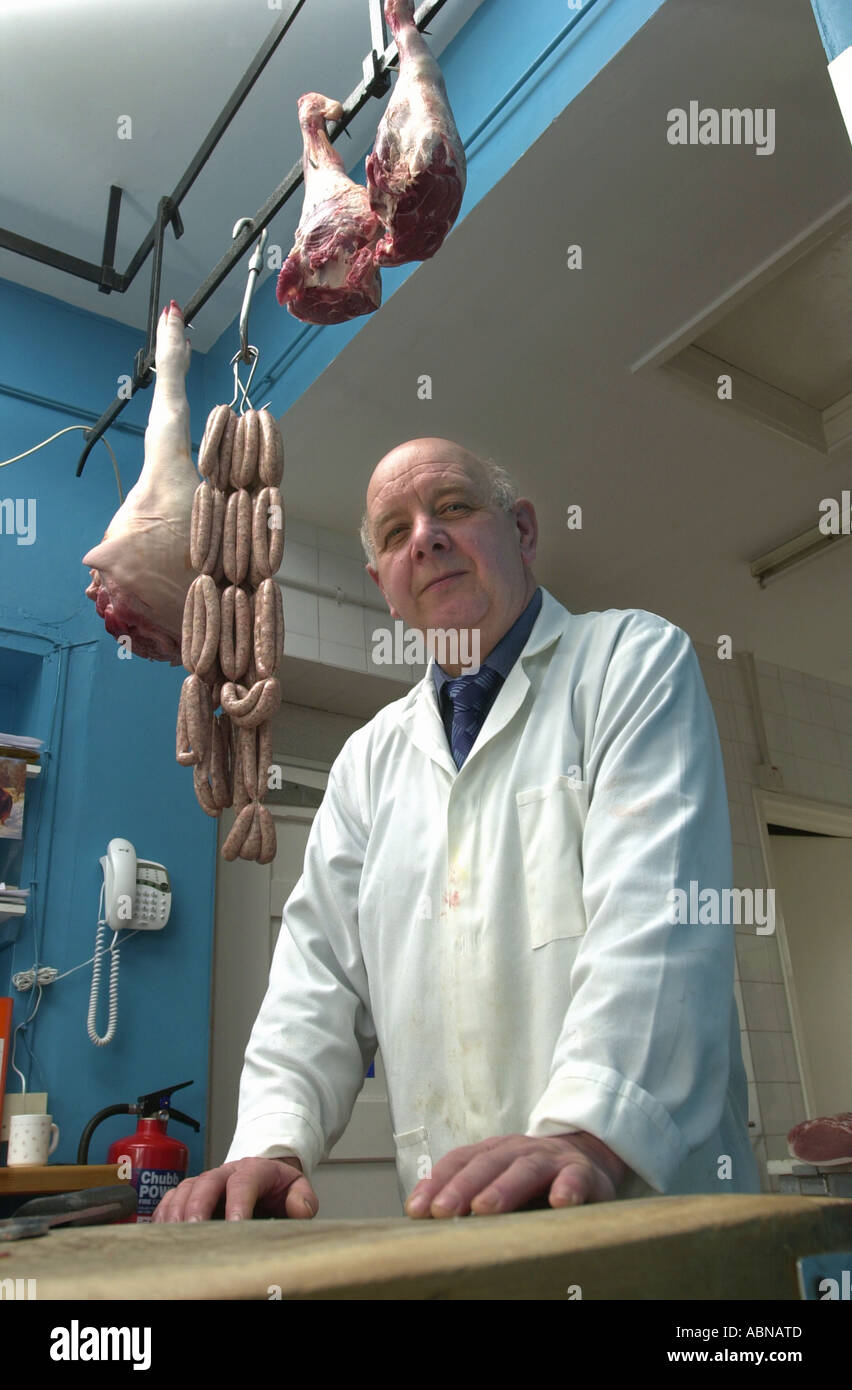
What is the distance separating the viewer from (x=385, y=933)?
5.84 feet

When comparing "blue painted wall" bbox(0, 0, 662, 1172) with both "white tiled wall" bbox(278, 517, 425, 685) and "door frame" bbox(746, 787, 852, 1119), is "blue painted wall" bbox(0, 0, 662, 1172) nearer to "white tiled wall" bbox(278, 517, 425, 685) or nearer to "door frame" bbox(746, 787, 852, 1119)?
"white tiled wall" bbox(278, 517, 425, 685)

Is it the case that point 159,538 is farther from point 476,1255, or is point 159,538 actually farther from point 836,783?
point 836,783

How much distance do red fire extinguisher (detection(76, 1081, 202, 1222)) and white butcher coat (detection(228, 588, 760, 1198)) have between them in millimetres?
1816

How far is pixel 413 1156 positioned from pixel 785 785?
5120 millimetres

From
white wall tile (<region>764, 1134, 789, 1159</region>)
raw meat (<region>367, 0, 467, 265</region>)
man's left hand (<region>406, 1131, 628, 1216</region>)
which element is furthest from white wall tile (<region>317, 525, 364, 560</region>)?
man's left hand (<region>406, 1131, 628, 1216</region>)

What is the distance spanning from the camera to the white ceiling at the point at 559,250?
2.96 meters

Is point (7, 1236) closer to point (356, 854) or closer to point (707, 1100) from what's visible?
point (707, 1100)

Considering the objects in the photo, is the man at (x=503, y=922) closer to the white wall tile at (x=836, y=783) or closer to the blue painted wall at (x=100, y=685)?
the blue painted wall at (x=100, y=685)

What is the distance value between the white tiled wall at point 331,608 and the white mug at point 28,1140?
209cm

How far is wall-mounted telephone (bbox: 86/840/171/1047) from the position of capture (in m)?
3.61

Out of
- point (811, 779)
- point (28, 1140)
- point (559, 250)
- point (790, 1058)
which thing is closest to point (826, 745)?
point (811, 779)

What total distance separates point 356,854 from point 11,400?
10.7ft
